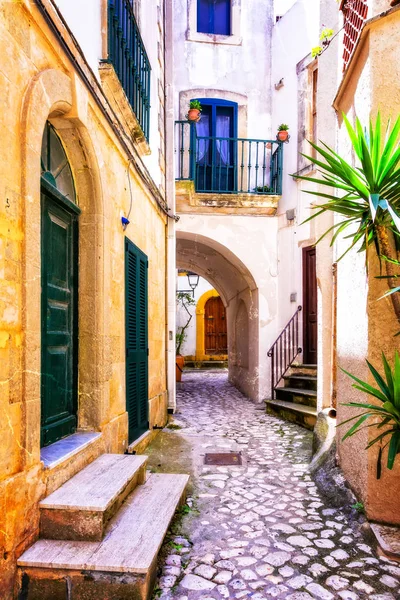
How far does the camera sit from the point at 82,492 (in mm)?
2896

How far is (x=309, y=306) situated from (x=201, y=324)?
11066mm

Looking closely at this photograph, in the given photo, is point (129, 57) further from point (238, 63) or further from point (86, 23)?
point (238, 63)

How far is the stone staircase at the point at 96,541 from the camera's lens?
2402 millimetres

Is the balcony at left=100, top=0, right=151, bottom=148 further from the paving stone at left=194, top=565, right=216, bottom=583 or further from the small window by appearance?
the small window

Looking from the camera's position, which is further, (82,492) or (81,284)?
(81,284)

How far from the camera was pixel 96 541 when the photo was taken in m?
2.68

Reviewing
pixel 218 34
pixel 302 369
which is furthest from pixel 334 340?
pixel 218 34

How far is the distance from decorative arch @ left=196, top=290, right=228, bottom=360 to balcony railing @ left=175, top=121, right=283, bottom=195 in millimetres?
9928

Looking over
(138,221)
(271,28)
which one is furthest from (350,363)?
(271,28)

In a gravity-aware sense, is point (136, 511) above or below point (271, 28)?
below

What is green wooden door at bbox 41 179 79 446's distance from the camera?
329 cm

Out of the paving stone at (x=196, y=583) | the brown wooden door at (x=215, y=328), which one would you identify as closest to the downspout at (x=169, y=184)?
the paving stone at (x=196, y=583)

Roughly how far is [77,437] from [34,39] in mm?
2707

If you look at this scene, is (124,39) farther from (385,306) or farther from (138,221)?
(385,306)
